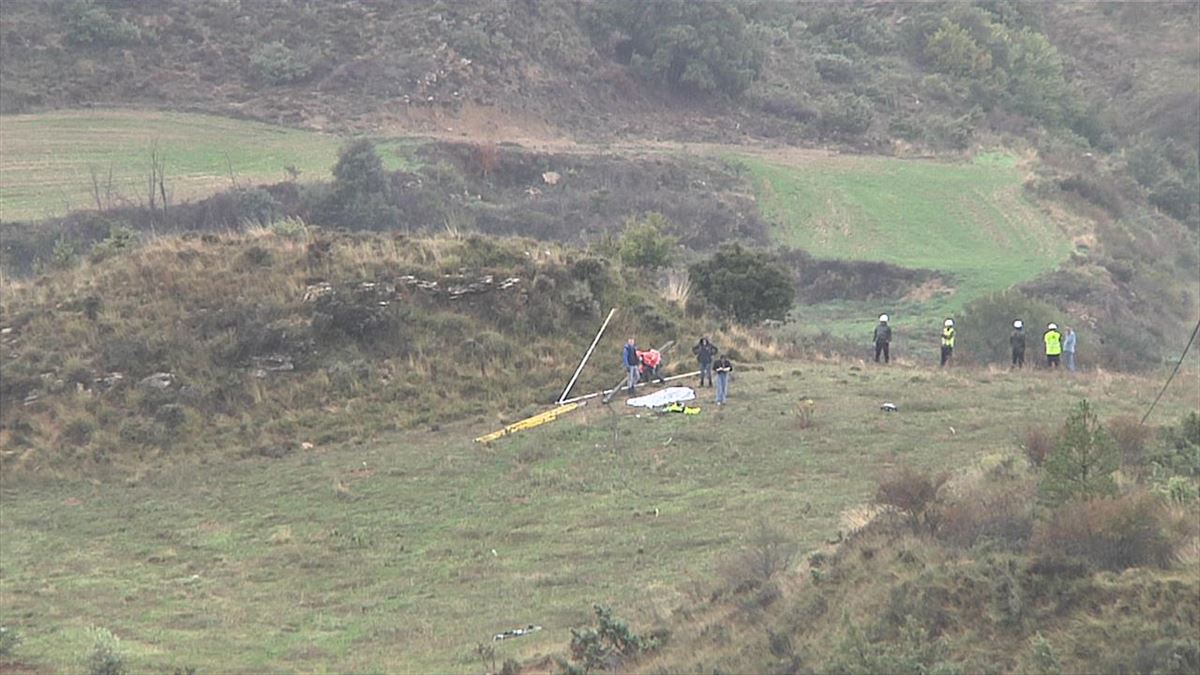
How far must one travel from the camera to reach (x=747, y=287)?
35.2 metres

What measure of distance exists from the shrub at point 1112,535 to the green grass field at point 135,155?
47.6 m

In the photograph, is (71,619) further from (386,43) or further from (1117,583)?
(386,43)

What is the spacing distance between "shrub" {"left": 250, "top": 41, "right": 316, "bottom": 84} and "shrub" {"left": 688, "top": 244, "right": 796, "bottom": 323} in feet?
145

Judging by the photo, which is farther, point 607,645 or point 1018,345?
point 1018,345

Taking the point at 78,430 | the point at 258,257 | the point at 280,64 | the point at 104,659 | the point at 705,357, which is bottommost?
the point at 78,430

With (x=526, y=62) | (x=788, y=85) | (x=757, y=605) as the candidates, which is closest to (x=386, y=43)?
(x=526, y=62)

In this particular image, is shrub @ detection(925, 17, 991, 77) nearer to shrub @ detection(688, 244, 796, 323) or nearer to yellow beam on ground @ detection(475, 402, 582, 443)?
shrub @ detection(688, 244, 796, 323)

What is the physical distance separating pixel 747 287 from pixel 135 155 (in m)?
36.8

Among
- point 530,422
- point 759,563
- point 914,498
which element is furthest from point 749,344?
point 914,498

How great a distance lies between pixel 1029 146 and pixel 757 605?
7469cm

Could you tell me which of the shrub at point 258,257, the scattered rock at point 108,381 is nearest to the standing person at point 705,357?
the shrub at point 258,257

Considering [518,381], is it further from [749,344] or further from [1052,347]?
[1052,347]

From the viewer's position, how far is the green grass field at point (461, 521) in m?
17.6

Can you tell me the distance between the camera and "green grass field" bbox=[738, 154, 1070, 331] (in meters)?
55.5
